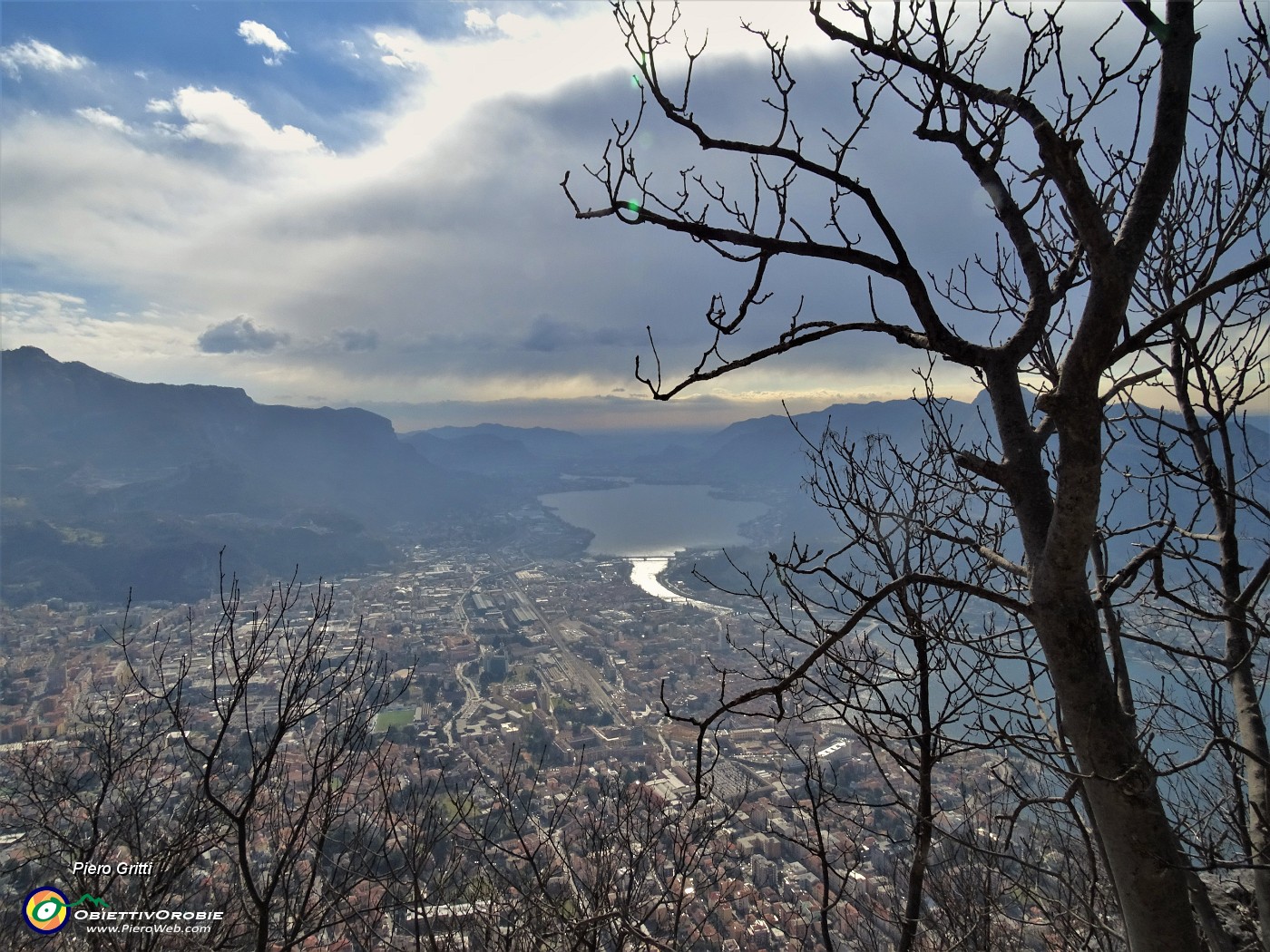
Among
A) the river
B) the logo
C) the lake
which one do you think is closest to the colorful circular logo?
the logo

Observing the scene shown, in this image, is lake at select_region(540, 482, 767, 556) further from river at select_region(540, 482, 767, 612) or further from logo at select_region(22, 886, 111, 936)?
logo at select_region(22, 886, 111, 936)

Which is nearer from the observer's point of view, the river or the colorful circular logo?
the colorful circular logo

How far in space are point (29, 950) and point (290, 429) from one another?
3701 inches

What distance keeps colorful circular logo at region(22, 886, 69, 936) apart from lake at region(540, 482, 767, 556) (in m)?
50.1

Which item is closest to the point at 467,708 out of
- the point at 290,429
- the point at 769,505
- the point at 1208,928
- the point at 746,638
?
the point at 746,638

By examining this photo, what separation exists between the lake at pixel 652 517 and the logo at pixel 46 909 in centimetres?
5008

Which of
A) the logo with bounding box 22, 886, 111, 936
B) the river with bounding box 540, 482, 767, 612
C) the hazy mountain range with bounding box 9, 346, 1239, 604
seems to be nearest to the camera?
the logo with bounding box 22, 886, 111, 936

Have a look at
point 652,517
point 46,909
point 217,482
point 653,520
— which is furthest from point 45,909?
point 652,517

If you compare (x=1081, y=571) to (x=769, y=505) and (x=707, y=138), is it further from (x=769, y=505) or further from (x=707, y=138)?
(x=769, y=505)

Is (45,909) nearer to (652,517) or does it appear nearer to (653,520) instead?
(653,520)

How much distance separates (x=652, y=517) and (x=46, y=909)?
233 ft

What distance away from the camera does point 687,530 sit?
65188 mm

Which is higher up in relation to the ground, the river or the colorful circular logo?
the colorful circular logo

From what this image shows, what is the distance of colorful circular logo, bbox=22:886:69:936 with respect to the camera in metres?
4.21
